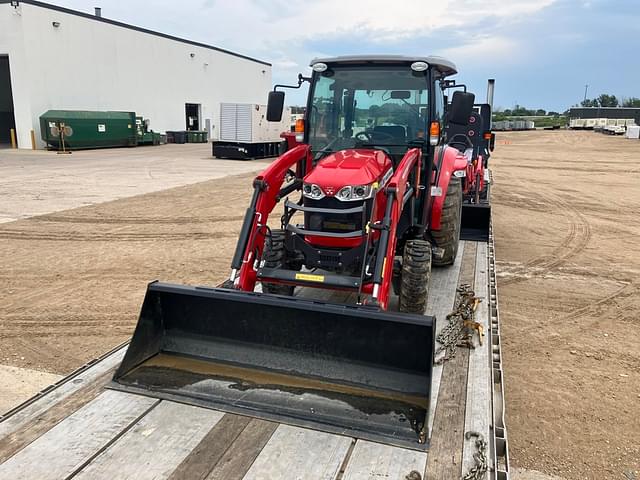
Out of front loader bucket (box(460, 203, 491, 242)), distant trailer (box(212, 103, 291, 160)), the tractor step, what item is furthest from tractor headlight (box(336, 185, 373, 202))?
distant trailer (box(212, 103, 291, 160))

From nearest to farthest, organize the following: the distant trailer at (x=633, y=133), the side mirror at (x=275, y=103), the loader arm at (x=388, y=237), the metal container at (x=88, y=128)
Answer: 1. the loader arm at (x=388, y=237)
2. the side mirror at (x=275, y=103)
3. the metal container at (x=88, y=128)
4. the distant trailer at (x=633, y=133)

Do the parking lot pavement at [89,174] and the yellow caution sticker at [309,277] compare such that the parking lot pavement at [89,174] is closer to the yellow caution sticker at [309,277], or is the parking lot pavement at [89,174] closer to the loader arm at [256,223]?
the loader arm at [256,223]

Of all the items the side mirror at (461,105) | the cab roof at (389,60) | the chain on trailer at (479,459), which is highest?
the cab roof at (389,60)

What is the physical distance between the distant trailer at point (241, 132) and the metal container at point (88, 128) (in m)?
7.11

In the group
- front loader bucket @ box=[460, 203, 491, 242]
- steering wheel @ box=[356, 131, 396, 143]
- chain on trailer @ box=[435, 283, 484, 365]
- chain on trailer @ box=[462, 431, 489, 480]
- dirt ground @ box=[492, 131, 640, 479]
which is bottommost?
dirt ground @ box=[492, 131, 640, 479]

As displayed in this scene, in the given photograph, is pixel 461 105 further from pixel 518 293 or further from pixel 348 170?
pixel 518 293

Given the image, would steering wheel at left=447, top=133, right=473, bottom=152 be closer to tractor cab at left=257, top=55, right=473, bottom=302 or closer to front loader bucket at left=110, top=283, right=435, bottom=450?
tractor cab at left=257, top=55, right=473, bottom=302

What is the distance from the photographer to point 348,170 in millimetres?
4645

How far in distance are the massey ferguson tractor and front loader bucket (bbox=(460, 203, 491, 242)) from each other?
5.93ft

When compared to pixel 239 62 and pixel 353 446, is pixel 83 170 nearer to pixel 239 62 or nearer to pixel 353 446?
pixel 353 446

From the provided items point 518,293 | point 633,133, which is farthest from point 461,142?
point 633,133

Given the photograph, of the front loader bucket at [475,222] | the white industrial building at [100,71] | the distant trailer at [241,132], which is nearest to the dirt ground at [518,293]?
the front loader bucket at [475,222]

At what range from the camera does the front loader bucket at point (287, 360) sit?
327 cm

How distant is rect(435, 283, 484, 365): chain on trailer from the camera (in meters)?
3.98
